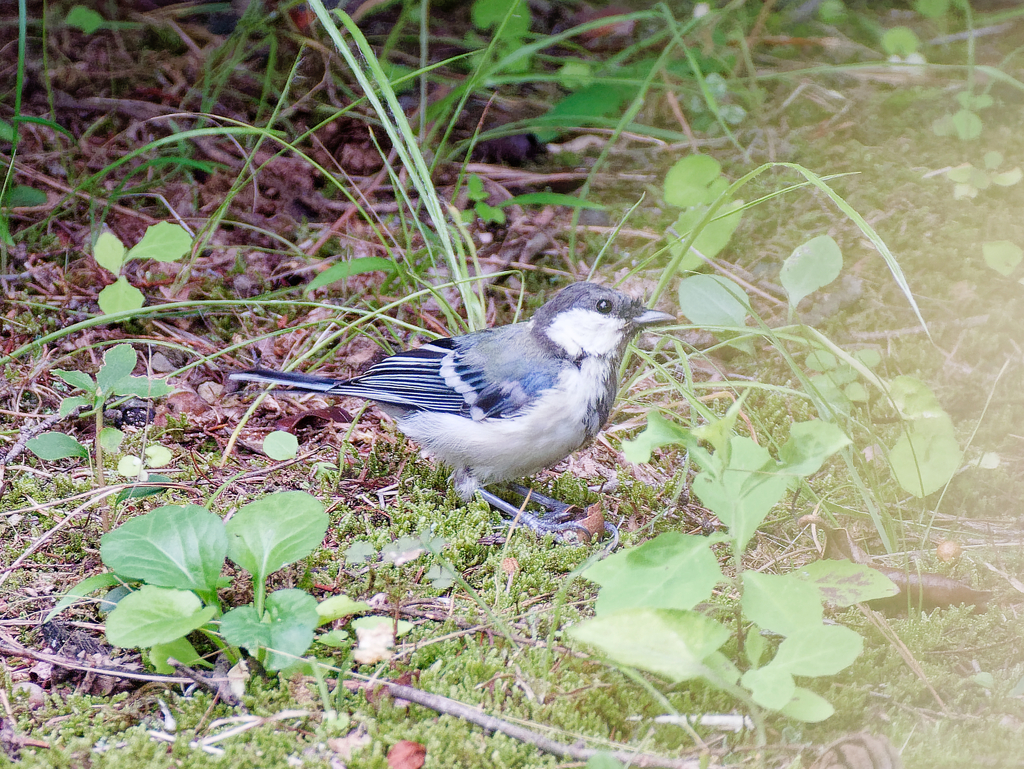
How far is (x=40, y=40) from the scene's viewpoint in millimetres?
5980

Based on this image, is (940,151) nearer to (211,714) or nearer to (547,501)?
(547,501)

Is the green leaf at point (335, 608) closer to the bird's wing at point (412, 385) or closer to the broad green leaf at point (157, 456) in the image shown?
the broad green leaf at point (157, 456)

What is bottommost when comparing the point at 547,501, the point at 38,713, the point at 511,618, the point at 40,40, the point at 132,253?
the point at 547,501

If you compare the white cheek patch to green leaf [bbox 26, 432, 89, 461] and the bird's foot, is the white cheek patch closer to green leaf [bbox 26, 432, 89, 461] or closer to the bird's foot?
the bird's foot

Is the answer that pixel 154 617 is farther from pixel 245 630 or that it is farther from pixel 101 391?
pixel 101 391

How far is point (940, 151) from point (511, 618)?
14.7 ft

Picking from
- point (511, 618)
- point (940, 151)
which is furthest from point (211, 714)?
point (940, 151)

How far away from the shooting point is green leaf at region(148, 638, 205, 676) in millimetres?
2346

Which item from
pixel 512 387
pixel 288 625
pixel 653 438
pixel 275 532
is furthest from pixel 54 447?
pixel 653 438

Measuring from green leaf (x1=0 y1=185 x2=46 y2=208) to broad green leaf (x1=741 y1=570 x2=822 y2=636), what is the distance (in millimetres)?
4653

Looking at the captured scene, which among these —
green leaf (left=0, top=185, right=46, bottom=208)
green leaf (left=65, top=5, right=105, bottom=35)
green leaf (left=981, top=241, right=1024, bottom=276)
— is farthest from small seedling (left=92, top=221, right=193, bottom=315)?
green leaf (left=981, top=241, right=1024, bottom=276)

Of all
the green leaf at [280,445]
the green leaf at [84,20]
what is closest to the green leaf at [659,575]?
the green leaf at [280,445]

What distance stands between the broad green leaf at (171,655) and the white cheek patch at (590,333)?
1.84m

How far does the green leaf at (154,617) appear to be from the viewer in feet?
7.09
